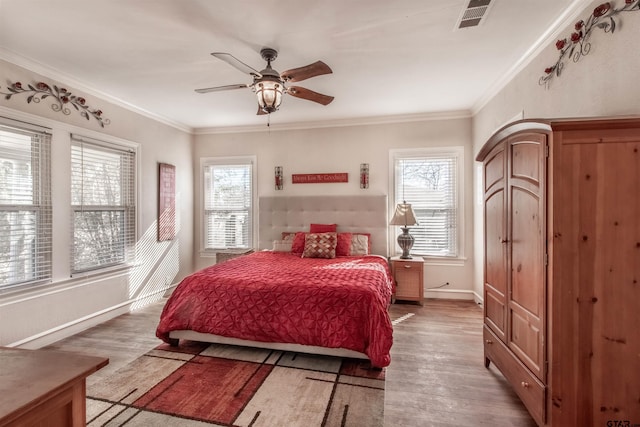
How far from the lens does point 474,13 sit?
2.11m

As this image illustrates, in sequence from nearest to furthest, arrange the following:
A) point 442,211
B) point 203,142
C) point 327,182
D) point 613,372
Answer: point 613,372 < point 442,211 < point 327,182 < point 203,142

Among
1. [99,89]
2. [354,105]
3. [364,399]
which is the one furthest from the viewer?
[354,105]

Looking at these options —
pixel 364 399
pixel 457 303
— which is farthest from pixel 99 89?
pixel 457 303

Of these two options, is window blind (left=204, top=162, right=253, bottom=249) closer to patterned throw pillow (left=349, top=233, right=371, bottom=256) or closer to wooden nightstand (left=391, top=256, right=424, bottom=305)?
patterned throw pillow (left=349, top=233, right=371, bottom=256)

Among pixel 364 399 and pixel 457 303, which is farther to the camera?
pixel 457 303

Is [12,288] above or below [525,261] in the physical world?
below

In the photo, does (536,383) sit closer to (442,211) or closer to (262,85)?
(262,85)

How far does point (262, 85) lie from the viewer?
234 cm

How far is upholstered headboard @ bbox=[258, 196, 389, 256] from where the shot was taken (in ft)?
14.5

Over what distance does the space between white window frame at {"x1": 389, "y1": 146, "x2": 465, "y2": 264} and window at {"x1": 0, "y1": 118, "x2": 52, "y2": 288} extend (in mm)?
4030

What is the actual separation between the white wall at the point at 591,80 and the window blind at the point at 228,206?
12.5 ft

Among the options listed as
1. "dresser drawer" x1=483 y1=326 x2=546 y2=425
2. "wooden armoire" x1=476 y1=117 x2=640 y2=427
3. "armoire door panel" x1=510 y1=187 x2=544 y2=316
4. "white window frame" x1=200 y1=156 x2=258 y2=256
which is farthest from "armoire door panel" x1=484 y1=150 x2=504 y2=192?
"white window frame" x1=200 y1=156 x2=258 y2=256

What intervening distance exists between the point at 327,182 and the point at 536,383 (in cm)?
351

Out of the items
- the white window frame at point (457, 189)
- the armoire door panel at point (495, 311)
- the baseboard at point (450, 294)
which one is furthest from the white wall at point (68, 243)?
the armoire door panel at point (495, 311)
